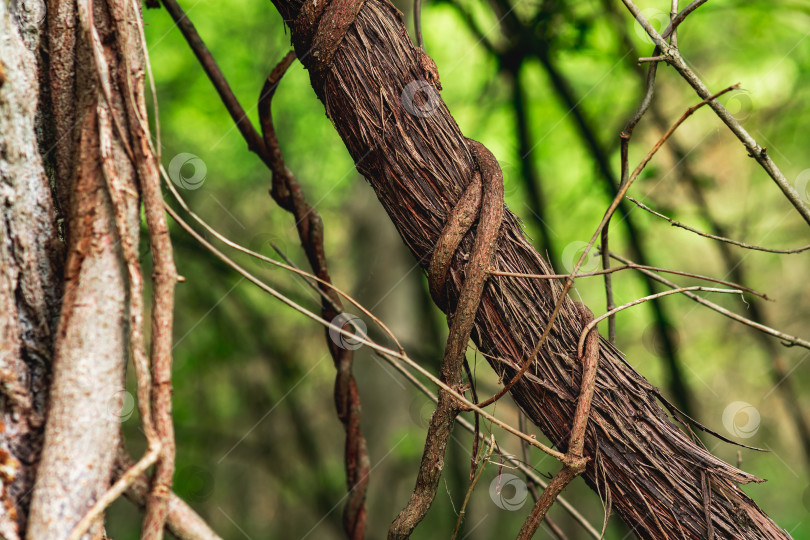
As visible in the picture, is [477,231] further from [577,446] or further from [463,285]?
[577,446]

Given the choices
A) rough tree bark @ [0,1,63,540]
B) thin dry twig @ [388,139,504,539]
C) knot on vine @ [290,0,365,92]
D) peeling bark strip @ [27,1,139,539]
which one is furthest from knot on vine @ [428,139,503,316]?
rough tree bark @ [0,1,63,540]

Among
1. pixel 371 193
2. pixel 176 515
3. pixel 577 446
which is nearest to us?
pixel 176 515

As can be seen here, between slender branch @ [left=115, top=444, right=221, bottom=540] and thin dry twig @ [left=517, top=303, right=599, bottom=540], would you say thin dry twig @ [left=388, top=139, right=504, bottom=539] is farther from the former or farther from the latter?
slender branch @ [left=115, top=444, right=221, bottom=540]

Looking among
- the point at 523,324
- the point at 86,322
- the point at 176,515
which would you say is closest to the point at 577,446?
the point at 523,324

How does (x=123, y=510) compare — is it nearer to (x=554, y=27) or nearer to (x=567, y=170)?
(x=567, y=170)

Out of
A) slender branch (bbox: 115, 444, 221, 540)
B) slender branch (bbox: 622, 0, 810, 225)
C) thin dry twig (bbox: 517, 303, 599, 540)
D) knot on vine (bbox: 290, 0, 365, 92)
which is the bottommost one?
slender branch (bbox: 115, 444, 221, 540)

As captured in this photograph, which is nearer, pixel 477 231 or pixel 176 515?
pixel 176 515

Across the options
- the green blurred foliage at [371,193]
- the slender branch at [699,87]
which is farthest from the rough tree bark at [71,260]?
the green blurred foliage at [371,193]

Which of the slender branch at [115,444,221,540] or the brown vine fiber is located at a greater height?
the brown vine fiber

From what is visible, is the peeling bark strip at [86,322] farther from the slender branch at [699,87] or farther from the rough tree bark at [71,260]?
the slender branch at [699,87]

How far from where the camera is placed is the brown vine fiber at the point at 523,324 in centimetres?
80

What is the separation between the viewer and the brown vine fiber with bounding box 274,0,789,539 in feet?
2.63

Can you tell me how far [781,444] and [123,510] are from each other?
258 inches

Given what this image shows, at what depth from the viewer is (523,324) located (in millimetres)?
817
